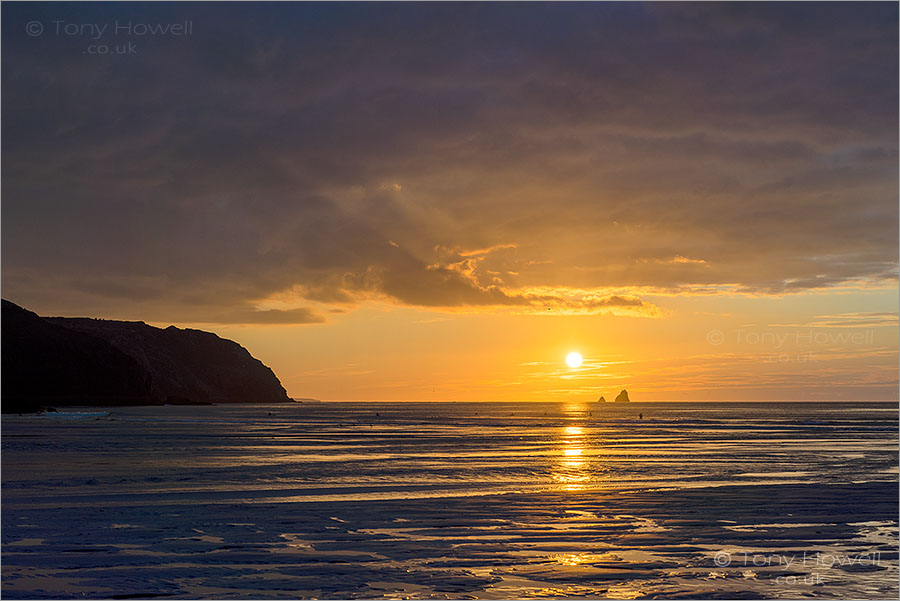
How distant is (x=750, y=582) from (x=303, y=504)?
55.8 ft

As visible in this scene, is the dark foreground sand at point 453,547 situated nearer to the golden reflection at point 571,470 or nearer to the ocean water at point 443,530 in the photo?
the ocean water at point 443,530

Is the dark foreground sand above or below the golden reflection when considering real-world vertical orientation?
above

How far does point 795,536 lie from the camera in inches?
898

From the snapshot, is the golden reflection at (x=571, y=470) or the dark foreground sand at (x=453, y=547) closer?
the dark foreground sand at (x=453, y=547)

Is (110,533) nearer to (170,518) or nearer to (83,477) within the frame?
(170,518)

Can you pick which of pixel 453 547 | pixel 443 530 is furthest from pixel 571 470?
pixel 453 547

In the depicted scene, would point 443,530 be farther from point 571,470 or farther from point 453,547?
point 571,470

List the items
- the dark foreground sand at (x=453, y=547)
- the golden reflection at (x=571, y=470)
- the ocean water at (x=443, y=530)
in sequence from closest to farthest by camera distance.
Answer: the dark foreground sand at (x=453, y=547), the ocean water at (x=443, y=530), the golden reflection at (x=571, y=470)

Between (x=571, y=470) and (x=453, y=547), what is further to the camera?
(x=571, y=470)

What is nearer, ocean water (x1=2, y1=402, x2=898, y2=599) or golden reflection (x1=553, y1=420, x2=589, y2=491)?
ocean water (x1=2, y1=402, x2=898, y2=599)

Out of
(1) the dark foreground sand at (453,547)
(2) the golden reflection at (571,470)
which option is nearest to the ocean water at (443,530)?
(1) the dark foreground sand at (453,547)

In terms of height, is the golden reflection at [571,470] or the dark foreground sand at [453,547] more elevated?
the dark foreground sand at [453,547]

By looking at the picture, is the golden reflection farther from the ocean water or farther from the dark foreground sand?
the dark foreground sand

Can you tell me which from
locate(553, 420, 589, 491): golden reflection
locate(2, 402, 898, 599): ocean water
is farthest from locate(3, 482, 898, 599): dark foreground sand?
locate(553, 420, 589, 491): golden reflection
